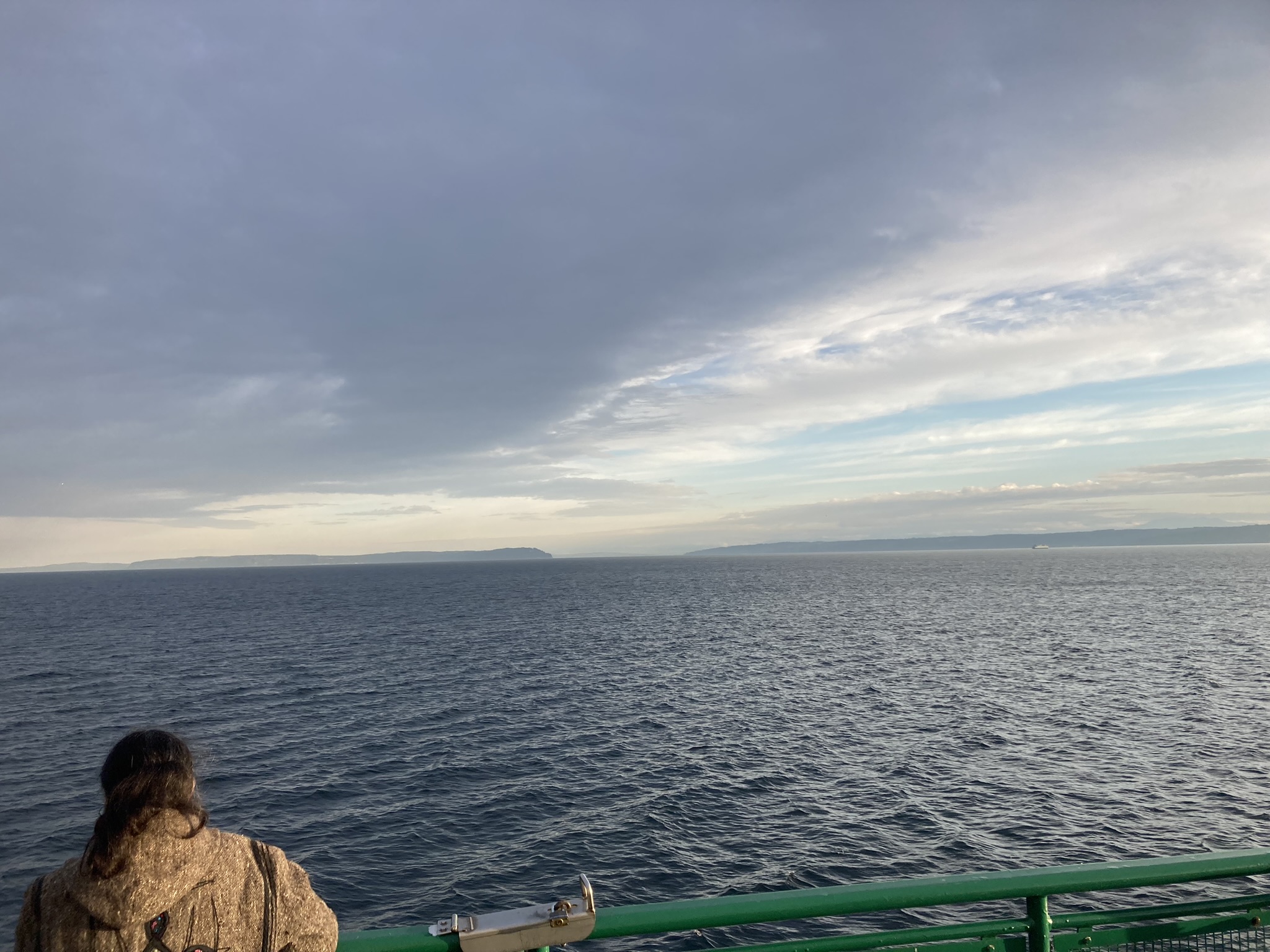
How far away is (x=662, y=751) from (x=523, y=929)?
27.6 metres

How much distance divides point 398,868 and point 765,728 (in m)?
17.0

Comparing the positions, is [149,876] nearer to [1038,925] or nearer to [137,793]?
[137,793]

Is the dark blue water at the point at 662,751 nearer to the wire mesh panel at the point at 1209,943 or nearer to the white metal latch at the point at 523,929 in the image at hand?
the white metal latch at the point at 523,929

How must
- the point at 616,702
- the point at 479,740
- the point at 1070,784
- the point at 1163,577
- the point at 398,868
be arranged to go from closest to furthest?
1. the point at 398,868
2. the point at 1070,784
3. the point at 479,740
4. the point at 616,702
5. the point at 1163,577

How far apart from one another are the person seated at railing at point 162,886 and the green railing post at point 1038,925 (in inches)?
108

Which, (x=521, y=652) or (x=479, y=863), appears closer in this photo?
(x=479, y=863)

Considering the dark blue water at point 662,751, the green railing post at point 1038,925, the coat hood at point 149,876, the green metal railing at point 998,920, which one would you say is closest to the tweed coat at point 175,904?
the coat hood at point 149,876

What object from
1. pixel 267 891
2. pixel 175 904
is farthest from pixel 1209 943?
pixel 175 904

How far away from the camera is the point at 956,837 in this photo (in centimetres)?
2012

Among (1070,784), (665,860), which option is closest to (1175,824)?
(1070,784)

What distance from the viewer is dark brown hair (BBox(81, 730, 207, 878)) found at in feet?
7.76

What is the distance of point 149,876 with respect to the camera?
92.4 inches

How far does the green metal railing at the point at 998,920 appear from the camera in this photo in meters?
2.86

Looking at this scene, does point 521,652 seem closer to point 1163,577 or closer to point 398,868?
point 398,868
